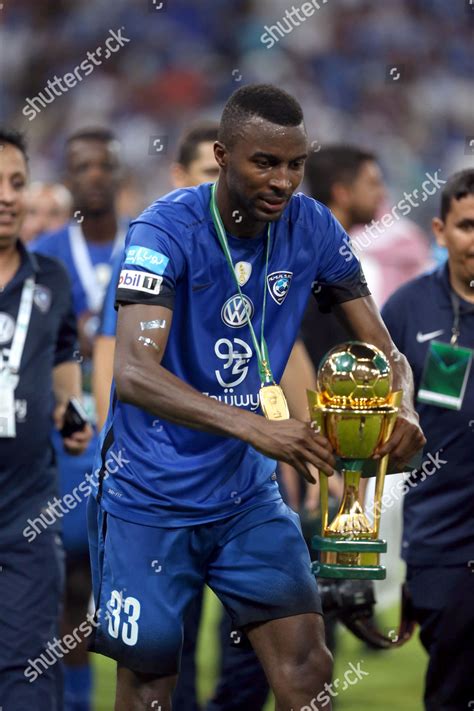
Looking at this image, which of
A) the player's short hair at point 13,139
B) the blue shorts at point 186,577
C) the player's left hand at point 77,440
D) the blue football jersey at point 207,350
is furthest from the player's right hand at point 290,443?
the player's short hair at point 13,139

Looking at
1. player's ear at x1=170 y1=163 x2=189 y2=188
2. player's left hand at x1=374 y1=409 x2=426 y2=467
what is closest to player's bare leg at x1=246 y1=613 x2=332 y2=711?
player's left hand at x1=374 y1=409 x2=426 y2=467

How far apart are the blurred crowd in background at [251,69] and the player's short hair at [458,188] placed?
39.9 ft

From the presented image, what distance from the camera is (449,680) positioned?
15.6 feet

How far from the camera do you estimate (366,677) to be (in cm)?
717

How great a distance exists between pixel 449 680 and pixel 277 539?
4.70 ft

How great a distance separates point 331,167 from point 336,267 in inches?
126

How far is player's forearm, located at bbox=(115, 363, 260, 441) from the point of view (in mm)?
3193

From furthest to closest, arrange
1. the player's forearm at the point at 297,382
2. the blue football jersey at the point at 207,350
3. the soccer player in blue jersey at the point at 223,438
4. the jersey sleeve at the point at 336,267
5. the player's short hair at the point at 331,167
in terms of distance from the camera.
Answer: the player's short hair at the point at 331,167, the player's forearm at the point at 297,382, the jersey sleeve at the point at 336,267, the blue football jersey at the point at 207,350, the soccer player in blue jersey at the point at 223,438

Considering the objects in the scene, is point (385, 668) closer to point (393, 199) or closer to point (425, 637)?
point (425, 637)

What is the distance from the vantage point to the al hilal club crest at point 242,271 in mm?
3602

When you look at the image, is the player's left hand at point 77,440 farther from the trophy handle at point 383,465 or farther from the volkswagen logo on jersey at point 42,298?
the trophy handle at point 383,465

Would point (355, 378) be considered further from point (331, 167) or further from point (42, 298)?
point (331, 167)

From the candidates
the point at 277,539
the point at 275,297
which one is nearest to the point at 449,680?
the point at 277,539

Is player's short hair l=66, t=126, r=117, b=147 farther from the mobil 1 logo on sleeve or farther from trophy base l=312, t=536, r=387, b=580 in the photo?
trophy base l=312, t=536, r=387, b=580
